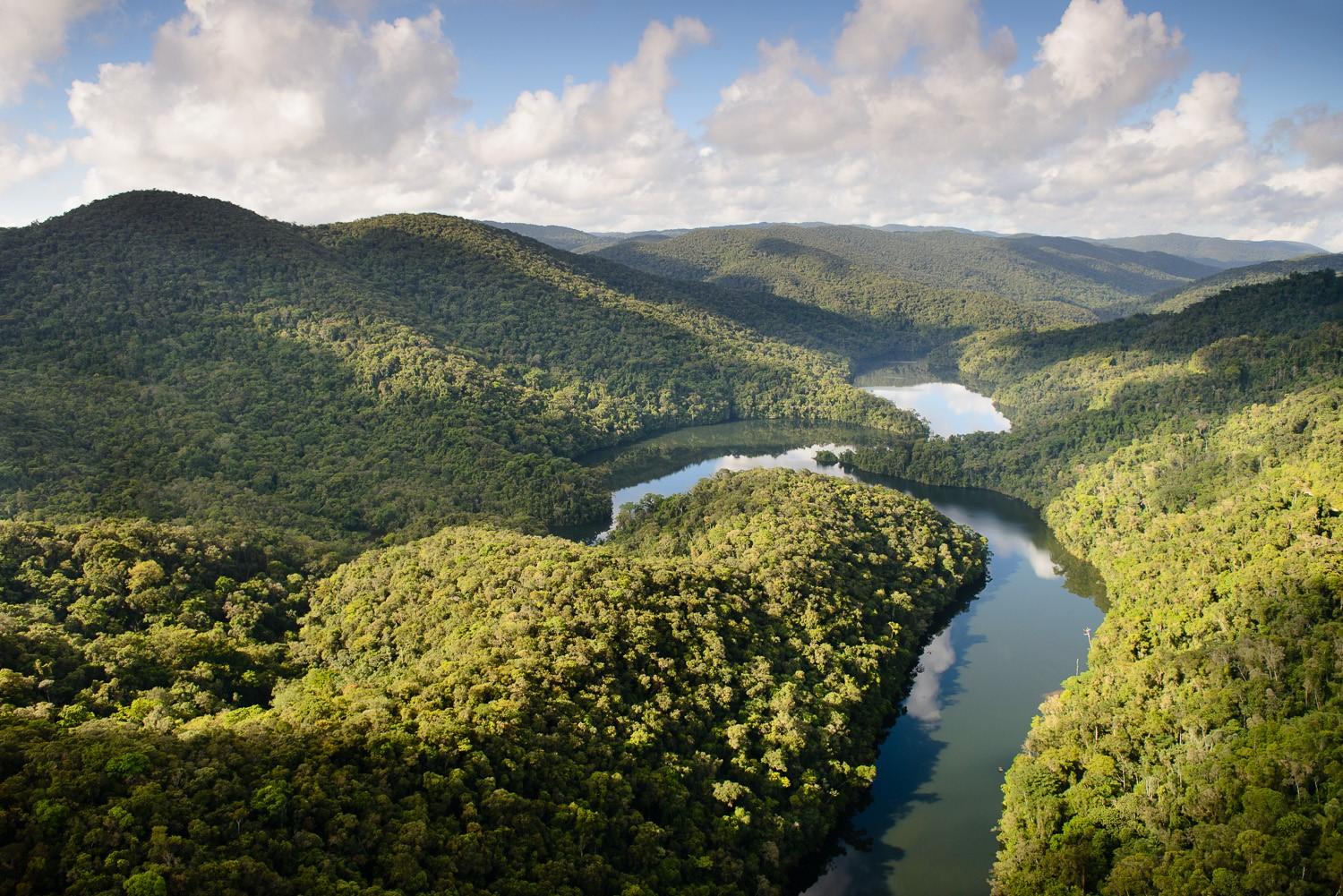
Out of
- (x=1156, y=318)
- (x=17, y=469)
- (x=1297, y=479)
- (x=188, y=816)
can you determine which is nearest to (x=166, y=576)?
(x=17, y=469)

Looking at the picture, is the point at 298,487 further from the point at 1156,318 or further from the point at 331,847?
the point at 1156,318

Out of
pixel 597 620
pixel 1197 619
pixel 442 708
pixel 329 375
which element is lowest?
pixel 1197 619

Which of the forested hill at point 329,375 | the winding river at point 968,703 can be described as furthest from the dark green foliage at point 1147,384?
the forested hill at point 329,375

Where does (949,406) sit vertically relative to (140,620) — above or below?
above

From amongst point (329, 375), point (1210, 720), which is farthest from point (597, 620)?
point (329, 375)

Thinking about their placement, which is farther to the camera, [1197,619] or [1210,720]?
[1197,619]

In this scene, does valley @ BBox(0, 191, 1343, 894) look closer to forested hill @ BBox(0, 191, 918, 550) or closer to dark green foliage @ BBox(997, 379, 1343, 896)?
dark green foliage @ BBox(997, 379, 1343, 896)

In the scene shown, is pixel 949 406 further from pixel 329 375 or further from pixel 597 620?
pixel 597 620

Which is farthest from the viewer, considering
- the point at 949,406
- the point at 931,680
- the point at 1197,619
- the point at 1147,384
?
the point at 949,406
